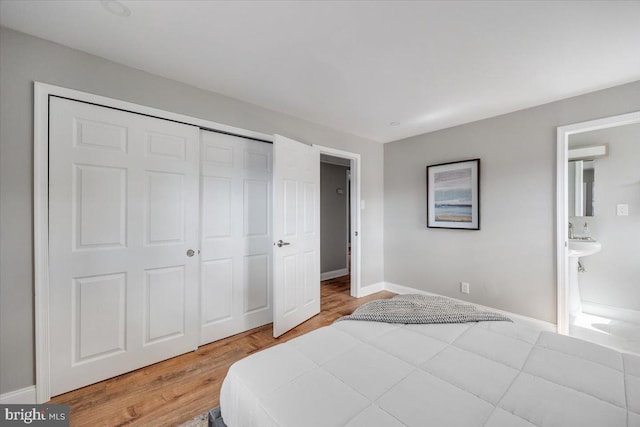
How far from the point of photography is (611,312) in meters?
3.09

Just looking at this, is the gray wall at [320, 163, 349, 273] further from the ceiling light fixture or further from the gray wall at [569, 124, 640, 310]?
the ceiling light fixture

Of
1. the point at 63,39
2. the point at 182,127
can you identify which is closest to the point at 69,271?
the point at 182,127

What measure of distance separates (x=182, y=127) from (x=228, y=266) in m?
1.37

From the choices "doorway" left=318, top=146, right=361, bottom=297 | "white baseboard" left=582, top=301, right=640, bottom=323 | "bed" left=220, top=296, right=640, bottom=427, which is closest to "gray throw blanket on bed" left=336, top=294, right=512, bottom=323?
"bed" left=220, top=296, right=640, bottom=427

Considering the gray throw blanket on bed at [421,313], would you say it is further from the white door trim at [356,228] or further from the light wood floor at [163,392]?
the white door trim at [356,228]

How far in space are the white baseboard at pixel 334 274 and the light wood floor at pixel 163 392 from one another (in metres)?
2.47

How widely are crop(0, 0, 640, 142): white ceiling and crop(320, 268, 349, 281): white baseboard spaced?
3.34 meters

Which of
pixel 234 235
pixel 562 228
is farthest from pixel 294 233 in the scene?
pixel 562 228

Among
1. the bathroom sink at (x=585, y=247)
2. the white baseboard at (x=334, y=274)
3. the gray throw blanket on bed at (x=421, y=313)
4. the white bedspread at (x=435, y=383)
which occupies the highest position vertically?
the bathroom sink at (x=585, y=247)

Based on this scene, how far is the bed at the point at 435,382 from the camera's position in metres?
0.90

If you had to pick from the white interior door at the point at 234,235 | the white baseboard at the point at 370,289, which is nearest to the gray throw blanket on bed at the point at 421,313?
the white interior door at the point at 234,235

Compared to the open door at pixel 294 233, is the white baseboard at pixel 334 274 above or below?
below

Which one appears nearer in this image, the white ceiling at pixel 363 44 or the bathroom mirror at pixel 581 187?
the white ceiling at pixel 363 44

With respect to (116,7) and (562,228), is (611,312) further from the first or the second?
(116,7)
